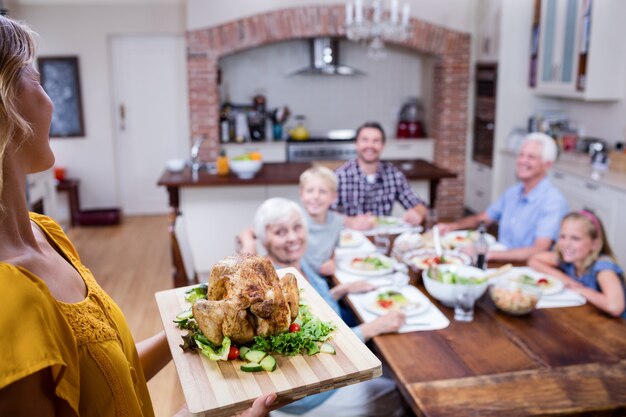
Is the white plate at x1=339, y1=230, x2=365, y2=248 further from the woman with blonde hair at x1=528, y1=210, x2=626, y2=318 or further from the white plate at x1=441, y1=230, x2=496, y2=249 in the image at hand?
the woman with blonde hair at x1=528, y1=210, x2=626, y2=318

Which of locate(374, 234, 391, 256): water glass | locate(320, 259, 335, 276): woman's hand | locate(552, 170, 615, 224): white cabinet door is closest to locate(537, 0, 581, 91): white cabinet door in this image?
locate(552, 170, 615, 224): white cabinet door

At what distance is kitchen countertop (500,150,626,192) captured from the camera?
4.38m

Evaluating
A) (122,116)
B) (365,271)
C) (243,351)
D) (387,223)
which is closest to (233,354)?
(243,351)

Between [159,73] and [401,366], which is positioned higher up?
[159,73]

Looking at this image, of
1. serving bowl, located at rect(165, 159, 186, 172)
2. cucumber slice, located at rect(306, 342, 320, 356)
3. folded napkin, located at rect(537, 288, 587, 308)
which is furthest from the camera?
serving bowl, located at rect(165, 159, 186, 172)

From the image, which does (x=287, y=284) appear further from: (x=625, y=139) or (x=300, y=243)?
(x=625, y=139)

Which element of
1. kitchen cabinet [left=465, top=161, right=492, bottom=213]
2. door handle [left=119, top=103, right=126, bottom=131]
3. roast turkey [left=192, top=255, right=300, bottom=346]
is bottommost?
kitchen cabinet [left=465, top=161, right=492, bottom=213]

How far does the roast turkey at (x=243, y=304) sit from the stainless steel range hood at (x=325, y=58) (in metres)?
5.89

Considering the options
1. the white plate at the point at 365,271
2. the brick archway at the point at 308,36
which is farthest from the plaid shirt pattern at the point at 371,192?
the brick archway at the point at 308,36

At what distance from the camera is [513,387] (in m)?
1.63

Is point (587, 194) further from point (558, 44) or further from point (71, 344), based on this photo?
point (71, 344)

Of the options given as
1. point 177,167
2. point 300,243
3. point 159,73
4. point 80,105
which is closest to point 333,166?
point 177,167

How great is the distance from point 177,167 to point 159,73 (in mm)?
2451

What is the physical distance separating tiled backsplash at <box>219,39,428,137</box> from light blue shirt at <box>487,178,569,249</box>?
386cm
